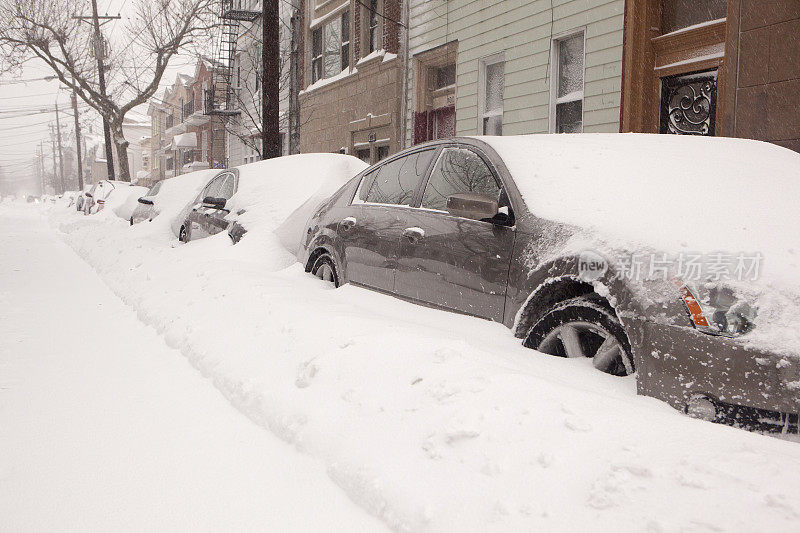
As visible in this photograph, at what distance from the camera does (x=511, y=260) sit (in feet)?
11.9

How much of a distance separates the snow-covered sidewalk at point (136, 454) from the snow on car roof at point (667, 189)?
72.6 inches

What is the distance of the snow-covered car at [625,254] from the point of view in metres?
2.61

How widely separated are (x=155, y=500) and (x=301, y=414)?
31.3 inches

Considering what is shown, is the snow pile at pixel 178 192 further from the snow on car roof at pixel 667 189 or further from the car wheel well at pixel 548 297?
the car wheel well at pixel 548 297

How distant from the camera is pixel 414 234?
4453 millimetres

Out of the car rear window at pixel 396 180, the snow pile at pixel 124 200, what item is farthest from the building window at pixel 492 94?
the snow pile at pixel 124 200

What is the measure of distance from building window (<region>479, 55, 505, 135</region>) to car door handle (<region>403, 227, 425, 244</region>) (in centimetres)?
856

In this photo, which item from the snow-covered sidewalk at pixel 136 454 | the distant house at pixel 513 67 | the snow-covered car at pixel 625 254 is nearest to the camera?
the snow-covered sidewalk at pixel 136 454

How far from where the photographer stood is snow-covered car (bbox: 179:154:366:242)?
8.27 metres

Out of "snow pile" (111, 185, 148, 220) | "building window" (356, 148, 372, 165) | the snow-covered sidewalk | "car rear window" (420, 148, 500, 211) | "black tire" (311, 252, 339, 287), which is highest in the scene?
"building window" (356, 148, 372, 165)

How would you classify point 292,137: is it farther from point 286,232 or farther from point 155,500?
point 155,500

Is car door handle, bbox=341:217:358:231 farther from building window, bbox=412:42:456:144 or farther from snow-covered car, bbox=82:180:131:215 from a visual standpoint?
snow-covered car, bbox=82:180:131:215

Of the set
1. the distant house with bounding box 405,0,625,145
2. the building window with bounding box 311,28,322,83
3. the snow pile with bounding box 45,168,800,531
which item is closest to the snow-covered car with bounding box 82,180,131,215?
the building window with bounding box 311,28,322,83

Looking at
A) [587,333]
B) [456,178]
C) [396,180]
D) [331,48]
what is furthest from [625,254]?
[331,48]
